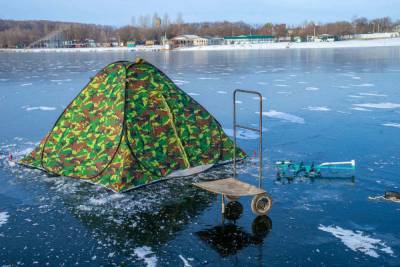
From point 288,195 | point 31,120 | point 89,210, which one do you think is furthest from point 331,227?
point 31,120

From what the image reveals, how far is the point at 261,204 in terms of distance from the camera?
8.25m

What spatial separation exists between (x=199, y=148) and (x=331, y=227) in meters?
4.09

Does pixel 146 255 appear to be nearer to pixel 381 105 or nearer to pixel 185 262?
pixel 185 262

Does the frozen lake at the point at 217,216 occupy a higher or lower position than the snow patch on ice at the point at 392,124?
lower

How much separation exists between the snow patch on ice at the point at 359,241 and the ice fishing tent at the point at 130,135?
3.95m

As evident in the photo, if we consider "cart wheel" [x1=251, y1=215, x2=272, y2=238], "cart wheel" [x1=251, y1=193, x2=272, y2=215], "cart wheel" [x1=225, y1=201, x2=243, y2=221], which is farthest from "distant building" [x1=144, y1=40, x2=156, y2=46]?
"cart wheel" [x1=251, y1=215, x2=272, y2=238]

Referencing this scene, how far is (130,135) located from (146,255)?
11.8 ft

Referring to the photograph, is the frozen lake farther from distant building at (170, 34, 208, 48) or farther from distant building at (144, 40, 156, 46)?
distant building at (144, 40, 156, 46)

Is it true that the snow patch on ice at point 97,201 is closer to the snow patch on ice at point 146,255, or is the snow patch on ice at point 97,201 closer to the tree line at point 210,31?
the snow patch on ice at point 146,255

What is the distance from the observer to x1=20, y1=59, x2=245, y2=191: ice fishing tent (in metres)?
9.78

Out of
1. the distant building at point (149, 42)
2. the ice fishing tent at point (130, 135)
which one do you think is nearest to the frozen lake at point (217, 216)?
the ice fishing tent at point (130, 135)

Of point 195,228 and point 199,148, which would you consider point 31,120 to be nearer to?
point 199,148

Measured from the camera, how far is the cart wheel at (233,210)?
826 centimetres

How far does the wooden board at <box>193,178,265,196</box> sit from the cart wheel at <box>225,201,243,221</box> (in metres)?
0.52
